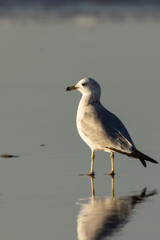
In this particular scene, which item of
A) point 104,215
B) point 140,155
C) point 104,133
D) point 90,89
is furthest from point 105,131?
point 104,215

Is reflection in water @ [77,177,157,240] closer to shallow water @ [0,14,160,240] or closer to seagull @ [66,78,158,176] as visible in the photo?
shallow water @ [0,14,160,240]

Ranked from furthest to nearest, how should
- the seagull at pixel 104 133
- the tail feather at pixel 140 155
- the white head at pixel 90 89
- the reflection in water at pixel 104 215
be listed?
the white head at pixel 90 89 → the seagull at pixel 104 133 → the tail feather at pixel 140 155 → the reflection in water at pixel 104 215

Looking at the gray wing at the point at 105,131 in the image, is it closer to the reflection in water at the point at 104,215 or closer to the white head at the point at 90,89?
the white head at the point at 90,89

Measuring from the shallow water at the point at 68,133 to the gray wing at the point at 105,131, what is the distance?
1.15 ft

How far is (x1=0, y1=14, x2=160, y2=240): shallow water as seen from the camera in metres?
7.61

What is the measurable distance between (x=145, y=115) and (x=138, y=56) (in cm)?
583

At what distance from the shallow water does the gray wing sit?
35cm

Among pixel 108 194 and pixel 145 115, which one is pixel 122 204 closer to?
pixel 108 194

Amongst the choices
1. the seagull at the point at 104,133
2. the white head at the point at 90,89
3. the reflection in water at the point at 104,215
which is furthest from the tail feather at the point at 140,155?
the white head at the point at 90,89

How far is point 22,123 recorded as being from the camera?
12031 mm

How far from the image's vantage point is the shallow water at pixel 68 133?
7.61 m

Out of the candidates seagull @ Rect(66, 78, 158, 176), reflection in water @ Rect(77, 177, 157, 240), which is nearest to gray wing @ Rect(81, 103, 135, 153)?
seagull @ Rect(66, 78, 158, 176)

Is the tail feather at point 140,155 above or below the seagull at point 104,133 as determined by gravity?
below

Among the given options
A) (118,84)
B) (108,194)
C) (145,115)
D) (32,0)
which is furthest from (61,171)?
(32,0)
